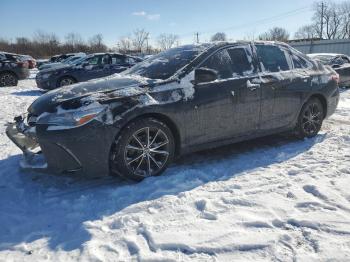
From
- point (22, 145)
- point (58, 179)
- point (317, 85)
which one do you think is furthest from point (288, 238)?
point (317, 85)

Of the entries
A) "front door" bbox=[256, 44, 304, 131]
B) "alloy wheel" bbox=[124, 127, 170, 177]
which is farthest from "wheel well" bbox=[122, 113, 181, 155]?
"front door" bbox=[256, 44, 304, 131]

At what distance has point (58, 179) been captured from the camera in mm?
4289

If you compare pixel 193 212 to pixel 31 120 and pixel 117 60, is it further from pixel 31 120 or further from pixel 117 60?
pixel 117 60

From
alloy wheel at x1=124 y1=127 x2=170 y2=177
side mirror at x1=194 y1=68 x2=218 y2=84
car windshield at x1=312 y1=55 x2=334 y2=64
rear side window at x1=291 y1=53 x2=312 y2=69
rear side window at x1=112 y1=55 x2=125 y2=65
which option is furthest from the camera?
car windshield at x1=312 y1=55 x2=334 y2=64

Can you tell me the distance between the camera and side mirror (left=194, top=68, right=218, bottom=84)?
431 cm

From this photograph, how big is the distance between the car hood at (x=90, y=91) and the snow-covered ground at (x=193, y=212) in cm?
91

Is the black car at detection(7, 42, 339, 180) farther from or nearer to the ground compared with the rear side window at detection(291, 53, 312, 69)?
nearer to the ground

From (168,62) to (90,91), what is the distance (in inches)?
46.2

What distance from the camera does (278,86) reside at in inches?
201

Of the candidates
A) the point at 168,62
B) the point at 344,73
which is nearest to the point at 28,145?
the point at 168,62

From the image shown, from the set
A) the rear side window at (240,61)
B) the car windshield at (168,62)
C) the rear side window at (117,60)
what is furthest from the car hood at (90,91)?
the rear side window at (117,60)

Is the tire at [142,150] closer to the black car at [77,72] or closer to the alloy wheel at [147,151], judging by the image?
the alloy wheel at [147,151]

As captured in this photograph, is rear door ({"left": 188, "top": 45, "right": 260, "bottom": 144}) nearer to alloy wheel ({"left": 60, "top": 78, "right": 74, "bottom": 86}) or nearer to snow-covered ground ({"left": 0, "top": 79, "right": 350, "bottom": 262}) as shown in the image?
snow-covered ground ({"left": 0, "top": 79, "right": 350, "bottom": 262})

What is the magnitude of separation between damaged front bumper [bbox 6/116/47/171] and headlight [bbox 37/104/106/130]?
29 centimetres
